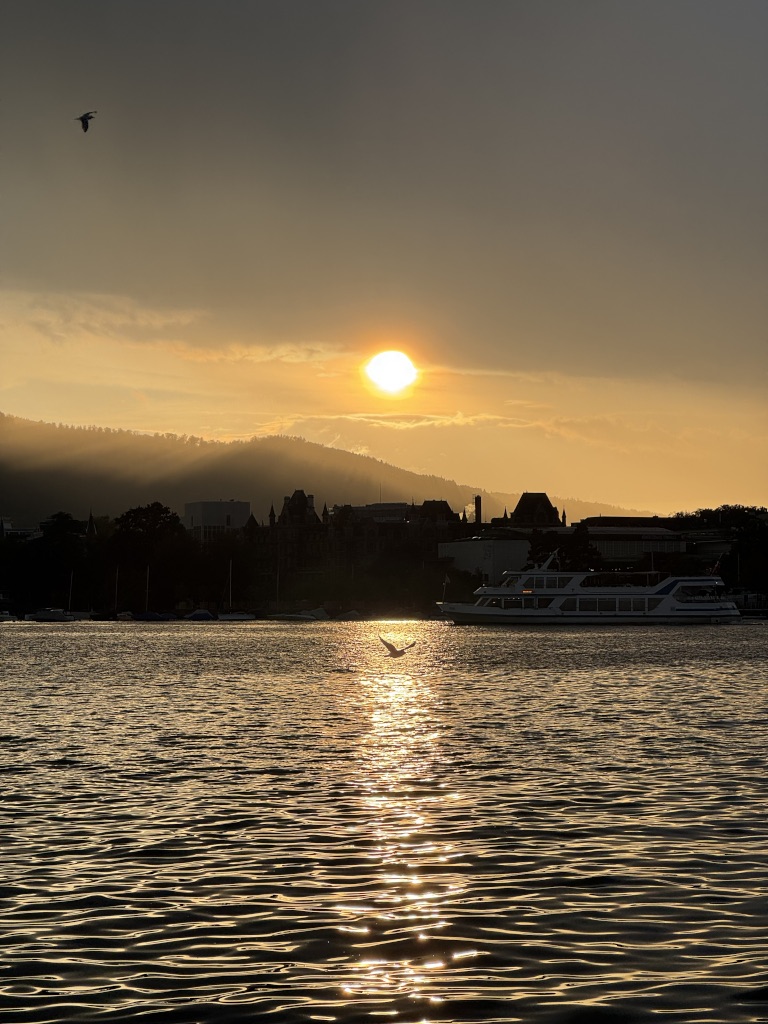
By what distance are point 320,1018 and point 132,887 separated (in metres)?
7.41

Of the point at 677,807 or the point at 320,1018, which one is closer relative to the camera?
the point at 320,1018

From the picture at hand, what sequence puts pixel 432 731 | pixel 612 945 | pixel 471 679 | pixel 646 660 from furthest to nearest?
pixel 646 660 → pixel 471 679 → pixel 432 731 → pixel 612 945

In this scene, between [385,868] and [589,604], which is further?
[589,604]

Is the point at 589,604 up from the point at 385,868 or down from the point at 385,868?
up

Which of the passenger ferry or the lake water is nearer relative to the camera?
the lake water

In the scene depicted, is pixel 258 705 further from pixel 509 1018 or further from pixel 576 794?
pixel 509 1018

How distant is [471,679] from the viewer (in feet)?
270

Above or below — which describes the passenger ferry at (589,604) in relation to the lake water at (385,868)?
above

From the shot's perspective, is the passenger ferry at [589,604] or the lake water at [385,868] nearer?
the lake water at [385,868]

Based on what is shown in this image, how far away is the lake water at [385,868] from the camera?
15445 mm

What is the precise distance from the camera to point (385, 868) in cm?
2270

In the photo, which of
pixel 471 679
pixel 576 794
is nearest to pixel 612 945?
pixel 576 794

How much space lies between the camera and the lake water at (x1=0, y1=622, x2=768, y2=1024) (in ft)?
50.7

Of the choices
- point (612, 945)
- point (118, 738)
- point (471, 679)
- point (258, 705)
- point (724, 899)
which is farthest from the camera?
point (471, 679)
